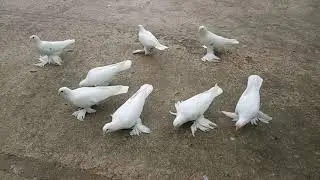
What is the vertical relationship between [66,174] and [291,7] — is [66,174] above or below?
below

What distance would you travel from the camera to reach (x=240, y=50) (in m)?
4.74

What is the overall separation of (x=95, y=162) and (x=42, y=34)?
246 centimetres

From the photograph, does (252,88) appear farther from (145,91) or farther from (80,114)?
(80,114)

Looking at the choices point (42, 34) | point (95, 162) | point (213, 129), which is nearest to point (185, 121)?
point (213, 129)

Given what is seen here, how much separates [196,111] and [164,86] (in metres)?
0.75

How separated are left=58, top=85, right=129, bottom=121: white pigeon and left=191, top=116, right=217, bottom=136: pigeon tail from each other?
2.34 feet

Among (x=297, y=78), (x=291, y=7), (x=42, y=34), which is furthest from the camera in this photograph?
(x=291, y=7)

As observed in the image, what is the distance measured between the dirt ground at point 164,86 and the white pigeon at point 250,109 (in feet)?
0.25

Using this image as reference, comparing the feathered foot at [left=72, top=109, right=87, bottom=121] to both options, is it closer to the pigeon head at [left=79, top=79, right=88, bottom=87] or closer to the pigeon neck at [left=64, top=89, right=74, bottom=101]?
the pigeon neck at [left=64, top=89, right=74, bottom=101]

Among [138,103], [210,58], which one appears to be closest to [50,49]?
[138,103]

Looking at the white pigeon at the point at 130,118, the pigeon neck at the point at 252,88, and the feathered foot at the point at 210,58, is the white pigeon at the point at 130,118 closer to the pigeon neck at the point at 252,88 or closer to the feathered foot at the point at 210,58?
the pigeon neck at the point at 252,88

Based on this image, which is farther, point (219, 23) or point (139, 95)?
point (219, 23)

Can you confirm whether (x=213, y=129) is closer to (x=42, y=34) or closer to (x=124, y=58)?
(x=124, y=58)

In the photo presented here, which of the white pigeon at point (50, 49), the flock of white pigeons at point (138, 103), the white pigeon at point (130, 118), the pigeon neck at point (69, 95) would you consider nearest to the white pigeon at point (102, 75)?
the flock of white pigeons at point (138, 103)
